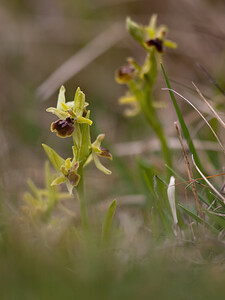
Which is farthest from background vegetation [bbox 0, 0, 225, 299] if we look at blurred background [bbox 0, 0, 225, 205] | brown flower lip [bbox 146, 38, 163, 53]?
brown flower lip [bbox 146, 38, 163, 53]

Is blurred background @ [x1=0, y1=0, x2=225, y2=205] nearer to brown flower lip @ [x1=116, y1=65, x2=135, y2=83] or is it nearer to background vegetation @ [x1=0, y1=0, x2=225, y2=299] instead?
background vegetation @ [x1=0, y1=0, x2=225, y2=299]

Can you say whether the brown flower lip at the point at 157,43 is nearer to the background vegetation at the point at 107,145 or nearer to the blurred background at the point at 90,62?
the background vegetation at the point at 107,145

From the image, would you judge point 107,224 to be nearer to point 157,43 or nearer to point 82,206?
point 82,206

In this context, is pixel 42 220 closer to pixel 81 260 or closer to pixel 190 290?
pixel 81 260

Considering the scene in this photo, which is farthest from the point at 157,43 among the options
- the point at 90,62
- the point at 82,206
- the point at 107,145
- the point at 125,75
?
the point at 90,62

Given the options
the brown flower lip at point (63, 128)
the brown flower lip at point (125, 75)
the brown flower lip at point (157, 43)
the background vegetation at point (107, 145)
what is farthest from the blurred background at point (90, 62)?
the brown flower lip at point (63, 128)

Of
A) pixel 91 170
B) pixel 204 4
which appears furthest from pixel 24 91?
pixel 204 4
